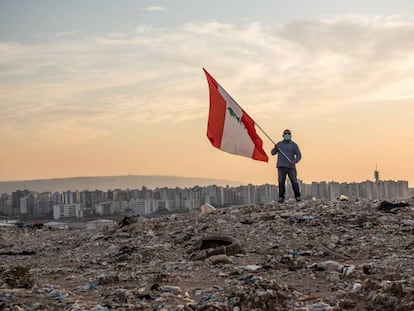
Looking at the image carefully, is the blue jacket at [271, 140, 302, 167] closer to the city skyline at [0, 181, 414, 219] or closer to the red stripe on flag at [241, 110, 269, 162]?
the red stripe on flag at [241, 110, 269, 162]

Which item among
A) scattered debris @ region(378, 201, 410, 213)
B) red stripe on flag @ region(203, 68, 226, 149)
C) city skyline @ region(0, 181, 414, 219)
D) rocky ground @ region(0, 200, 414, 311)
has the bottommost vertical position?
rocky ground @ region(0, 200, 414, 311)

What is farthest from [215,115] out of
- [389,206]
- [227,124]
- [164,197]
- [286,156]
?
[164,197]

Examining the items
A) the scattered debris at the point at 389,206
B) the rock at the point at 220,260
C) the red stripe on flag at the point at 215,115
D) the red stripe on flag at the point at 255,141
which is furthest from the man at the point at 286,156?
the rock at the point at 220,260

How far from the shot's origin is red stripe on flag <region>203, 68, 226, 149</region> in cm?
1363

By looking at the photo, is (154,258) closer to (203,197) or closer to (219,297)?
(219,297)

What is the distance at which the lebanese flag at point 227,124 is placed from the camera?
1369 centimetres

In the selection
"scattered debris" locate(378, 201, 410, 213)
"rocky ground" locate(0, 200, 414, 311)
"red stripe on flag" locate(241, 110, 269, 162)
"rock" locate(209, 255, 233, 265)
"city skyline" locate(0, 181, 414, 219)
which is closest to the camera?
"rocky ground" locate(0, 200, 414, 311)

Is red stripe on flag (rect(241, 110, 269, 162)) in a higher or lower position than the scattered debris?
higher

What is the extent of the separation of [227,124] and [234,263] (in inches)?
200

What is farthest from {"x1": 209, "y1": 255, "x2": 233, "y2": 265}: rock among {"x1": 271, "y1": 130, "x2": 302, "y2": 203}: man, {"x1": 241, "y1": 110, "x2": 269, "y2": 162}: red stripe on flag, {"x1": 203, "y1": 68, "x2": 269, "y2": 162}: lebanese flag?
{"x1": 271, "y1": 130, "x2": 302, "y2": 203}: man

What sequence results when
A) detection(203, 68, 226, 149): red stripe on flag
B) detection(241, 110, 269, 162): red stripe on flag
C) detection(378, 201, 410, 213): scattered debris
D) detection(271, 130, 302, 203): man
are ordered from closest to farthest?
detection(378, 201, 410, 213): scattered debris
detection(203, 68, 226, 149): red stripe on flag
detection(241, 110, 269, 162): red stripe on flag
detection(271, 130, 302, 203): man

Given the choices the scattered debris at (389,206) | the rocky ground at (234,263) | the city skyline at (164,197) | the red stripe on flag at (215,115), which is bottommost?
the rocky ground at (234,263)

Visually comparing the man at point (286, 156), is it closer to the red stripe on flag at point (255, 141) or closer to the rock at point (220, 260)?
the red stripe on flag at point (255, 141)

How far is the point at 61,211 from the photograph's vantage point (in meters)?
54.5
